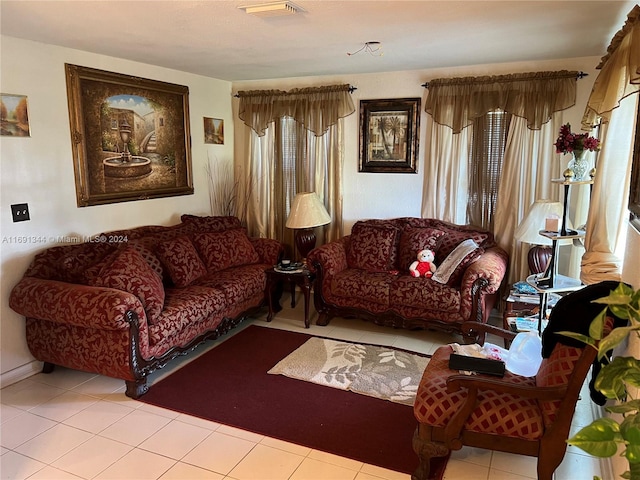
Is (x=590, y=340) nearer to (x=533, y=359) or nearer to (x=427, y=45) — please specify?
(x=533, y=359)

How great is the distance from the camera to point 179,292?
3.78 metres

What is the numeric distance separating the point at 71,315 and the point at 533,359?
286cm

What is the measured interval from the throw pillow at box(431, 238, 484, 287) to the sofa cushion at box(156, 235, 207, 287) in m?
2.11

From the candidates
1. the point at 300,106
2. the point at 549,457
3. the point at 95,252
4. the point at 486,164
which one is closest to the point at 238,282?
the point at 95,252

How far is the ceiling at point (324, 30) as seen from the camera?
103 inches

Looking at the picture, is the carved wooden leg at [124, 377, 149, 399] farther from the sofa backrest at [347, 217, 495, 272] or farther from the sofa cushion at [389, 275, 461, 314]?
the sofa backrest at [347, 217, 495, 272]

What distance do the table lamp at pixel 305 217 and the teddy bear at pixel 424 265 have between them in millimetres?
1078

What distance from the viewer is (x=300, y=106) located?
5.14m

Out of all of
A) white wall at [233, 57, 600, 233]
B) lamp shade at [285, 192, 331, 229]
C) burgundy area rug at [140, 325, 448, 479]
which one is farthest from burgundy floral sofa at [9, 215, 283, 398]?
white wall at [233, 57, 600, 233]

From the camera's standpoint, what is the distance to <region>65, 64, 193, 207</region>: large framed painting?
379 cm

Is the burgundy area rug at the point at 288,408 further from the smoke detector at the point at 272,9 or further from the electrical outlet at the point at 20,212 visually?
the smoke detector at the point at 272,9

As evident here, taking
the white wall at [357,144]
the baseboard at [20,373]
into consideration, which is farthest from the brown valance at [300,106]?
the baseboard at [20,373]

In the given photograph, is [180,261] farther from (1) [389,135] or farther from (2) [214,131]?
(1) [389,135]

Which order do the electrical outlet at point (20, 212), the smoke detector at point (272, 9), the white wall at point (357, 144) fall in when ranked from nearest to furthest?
the smoke detector at point (272, 9), the electrical outlet at point (20, 212), the white wall at point (357, 144)
